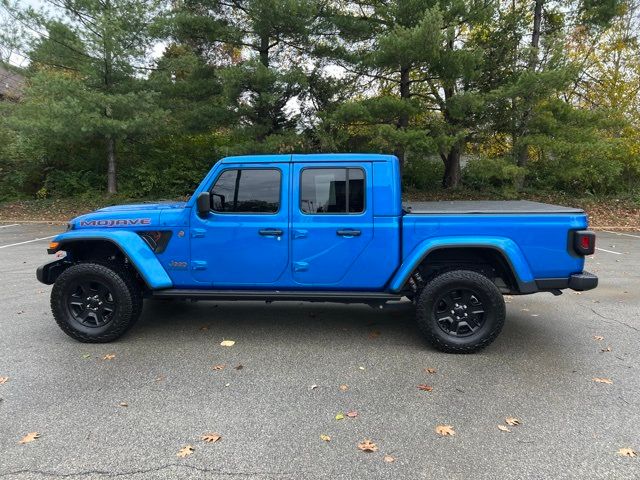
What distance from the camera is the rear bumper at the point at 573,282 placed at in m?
3.93

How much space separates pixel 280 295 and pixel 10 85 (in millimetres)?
29166

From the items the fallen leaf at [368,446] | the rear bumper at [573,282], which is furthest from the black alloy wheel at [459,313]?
the fallen leaf at [368,446]

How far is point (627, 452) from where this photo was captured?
265 cm

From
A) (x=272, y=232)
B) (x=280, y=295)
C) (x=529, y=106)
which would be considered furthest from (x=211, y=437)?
(x=529, y=106)

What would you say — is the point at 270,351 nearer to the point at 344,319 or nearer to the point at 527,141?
the point at 344,319

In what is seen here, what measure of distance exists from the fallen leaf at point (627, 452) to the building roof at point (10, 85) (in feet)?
74.2

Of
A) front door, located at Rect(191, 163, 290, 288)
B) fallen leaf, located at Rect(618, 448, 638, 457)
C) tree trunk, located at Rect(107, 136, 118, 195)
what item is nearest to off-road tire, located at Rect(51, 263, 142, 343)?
front door, located at Rect(191, 163, 290, 288)

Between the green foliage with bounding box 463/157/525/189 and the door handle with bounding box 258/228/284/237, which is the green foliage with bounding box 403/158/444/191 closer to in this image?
the green foliage with bounding box 463/157/525/189

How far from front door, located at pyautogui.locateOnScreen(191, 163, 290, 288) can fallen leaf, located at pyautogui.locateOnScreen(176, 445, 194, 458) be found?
1.82 meters

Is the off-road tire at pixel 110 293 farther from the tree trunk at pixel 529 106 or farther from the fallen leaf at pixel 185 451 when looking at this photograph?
the tree trunk at pixel 529 106

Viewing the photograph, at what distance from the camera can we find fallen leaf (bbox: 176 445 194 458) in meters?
2.64

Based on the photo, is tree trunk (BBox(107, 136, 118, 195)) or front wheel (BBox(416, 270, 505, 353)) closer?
front wheel (BBox(416, 270, 505, 353))

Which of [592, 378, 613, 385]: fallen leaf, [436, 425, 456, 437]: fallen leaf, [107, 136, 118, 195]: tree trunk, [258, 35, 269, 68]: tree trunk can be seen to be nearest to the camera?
[436, 425, 456, 437]: fallen leaf

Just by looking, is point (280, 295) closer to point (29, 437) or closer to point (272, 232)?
point (272, 232)
